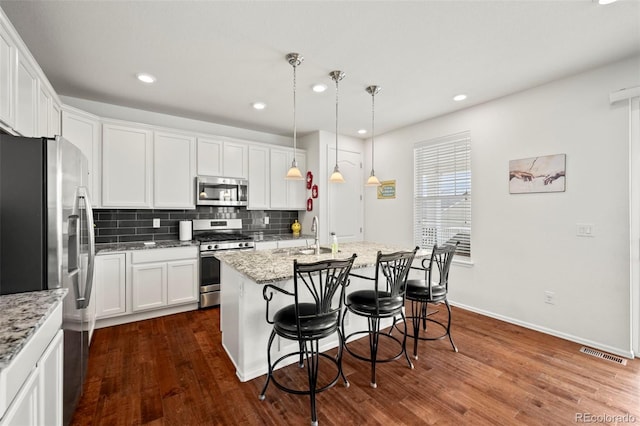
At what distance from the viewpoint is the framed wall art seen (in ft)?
9.68

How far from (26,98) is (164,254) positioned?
1.98 m

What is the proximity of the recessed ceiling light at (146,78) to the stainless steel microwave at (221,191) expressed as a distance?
1.34 meters

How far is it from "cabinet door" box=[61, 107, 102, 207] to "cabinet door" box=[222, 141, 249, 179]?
1.47 meters

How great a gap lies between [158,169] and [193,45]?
1923 mm

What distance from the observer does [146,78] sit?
9.50 ft

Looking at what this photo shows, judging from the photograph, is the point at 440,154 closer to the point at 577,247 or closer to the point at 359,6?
the point at 577,247

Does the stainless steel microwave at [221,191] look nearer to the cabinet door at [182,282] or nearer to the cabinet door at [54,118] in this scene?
the cabinet door at [182,282]

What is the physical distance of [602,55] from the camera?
98.0 inches

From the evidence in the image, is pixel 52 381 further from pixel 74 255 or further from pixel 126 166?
pixel 126 166

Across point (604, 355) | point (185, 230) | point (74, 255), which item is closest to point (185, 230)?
point (185, 230)

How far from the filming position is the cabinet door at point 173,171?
3.72 m

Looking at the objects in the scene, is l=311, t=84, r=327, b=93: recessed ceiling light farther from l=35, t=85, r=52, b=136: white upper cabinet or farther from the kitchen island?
l=35, t=85, r=52, b=136: white upper cabinet

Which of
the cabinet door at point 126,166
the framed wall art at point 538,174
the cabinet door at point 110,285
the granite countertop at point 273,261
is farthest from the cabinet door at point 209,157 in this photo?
the framed wall art at point 538,174

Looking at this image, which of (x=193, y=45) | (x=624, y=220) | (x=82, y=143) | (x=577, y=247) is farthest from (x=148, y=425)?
(x=624, y=220)
